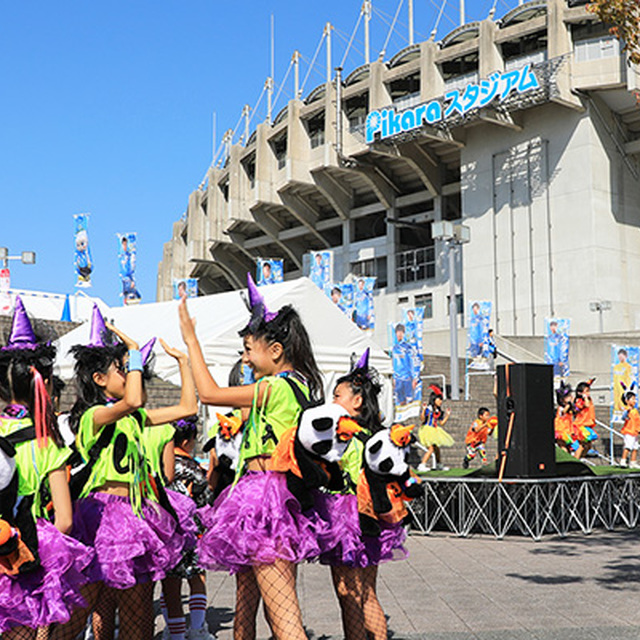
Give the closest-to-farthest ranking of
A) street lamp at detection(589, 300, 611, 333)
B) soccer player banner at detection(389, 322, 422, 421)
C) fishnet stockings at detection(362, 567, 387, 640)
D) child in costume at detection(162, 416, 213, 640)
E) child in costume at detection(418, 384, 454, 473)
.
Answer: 1. fishnet stockings at detection(362, 567, 387, 640)
2. child in costume at detection(162, 416, 213, 640)
3. child in costume at detection(418, 384, 454, 473)
4. soccer player banner at detection(389, 322, 422, 421)
5. street lamp at detection(589, 300, 611, 333)

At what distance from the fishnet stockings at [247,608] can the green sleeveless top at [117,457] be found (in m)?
0.61

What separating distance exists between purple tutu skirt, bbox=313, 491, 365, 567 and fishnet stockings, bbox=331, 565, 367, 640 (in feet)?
0.32

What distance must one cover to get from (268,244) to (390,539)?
46770mm

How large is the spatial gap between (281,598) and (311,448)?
614 millimetres

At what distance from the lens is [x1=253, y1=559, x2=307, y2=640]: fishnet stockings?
11.0ft

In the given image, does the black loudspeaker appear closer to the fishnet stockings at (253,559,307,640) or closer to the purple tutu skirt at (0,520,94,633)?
the fishnet stockings at (253,559,307,640)

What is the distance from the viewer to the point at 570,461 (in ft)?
35.0

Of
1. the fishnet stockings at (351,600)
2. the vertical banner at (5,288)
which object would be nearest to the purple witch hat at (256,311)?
the fishnet stockings at (351,600)

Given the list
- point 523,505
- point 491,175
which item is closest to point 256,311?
point 523,505

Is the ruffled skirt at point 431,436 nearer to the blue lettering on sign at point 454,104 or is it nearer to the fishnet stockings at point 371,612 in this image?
the fishnet stockings at point 371,612

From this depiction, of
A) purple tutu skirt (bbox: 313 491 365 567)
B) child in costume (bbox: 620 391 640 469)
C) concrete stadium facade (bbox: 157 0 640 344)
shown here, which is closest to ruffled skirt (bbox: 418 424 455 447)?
child in costume (bbox: 620 391 640 469)

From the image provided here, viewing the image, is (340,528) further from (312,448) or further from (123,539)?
(123,539)

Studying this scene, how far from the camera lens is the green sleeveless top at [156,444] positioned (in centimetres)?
454

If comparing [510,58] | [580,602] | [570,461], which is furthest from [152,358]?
[510,58]
